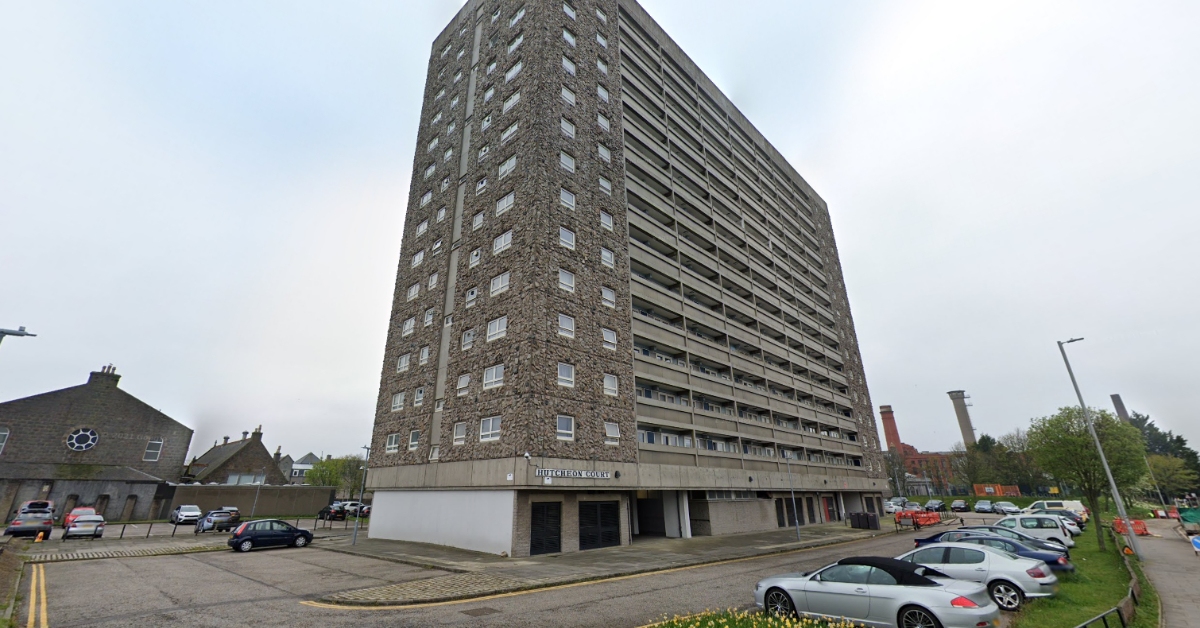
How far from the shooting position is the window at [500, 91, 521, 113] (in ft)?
108

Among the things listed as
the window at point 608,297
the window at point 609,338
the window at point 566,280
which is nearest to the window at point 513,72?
the window at point 566,280

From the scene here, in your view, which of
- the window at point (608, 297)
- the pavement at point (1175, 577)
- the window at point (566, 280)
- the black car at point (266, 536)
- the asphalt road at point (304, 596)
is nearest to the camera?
the asphalt road at point (304, 596)

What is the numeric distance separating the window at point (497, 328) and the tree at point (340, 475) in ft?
249

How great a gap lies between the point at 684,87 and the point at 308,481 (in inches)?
3846

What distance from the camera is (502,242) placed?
1171 inches

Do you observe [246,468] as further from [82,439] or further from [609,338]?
[609,338]

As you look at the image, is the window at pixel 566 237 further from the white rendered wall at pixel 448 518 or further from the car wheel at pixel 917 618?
the car wheel at pixel 917 618

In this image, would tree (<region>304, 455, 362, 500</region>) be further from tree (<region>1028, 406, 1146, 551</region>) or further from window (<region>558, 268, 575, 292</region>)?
tree (<region>1028, 406, 1146, 551</region>)

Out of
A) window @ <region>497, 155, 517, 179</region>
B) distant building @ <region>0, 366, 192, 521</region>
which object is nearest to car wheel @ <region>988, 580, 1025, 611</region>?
window @ <region>497, 155, 517, 179</region>

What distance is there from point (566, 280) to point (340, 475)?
281 feet

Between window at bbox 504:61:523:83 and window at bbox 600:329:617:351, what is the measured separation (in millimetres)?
18723

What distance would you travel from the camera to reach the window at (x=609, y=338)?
1161 inches

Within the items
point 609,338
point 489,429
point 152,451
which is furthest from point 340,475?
point 609,338

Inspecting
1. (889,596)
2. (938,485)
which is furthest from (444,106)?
(938,485)
